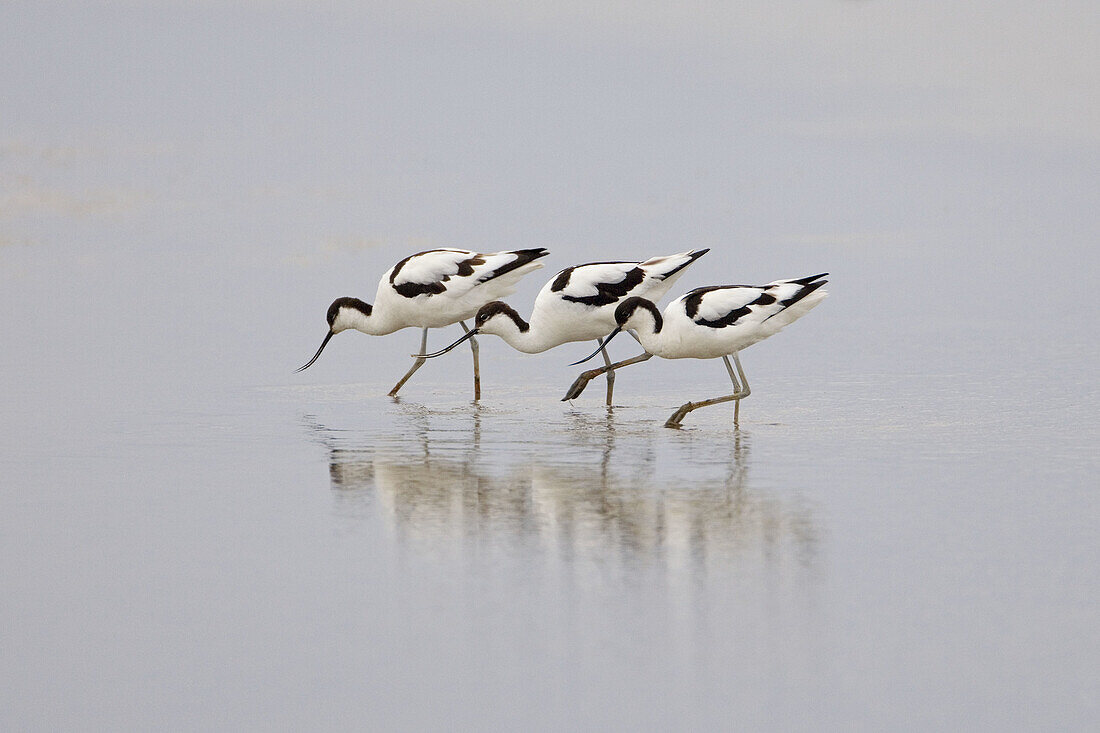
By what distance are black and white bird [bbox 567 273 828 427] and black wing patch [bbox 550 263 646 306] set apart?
2.74 feet

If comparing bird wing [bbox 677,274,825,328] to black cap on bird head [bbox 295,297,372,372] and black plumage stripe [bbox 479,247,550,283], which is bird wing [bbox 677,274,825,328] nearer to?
black plumage stripe [bbox 479,247,550,283]

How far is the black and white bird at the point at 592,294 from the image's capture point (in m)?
13.4

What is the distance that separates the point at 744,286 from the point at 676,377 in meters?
3.80

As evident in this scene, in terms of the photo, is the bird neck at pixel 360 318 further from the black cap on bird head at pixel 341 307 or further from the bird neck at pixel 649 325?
the bird neck at pixel 649 325

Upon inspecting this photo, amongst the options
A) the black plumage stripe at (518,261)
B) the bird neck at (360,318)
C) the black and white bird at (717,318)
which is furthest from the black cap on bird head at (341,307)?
the black and white bird at (717,318)

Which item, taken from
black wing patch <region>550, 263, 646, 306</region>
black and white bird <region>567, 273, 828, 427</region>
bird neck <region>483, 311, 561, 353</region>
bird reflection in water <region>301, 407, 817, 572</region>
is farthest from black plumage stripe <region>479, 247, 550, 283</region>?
bird reflection in water <region>301, 407, 817, 572</region>

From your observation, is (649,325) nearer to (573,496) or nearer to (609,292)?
(609,292)

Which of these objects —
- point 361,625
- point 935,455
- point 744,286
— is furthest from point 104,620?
point 744,286

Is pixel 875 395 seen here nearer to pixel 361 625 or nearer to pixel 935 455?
pixel 935 455

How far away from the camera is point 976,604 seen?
21.1ft

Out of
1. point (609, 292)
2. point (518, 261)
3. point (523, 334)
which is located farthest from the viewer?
point (518, 261)

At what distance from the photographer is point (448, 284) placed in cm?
1462

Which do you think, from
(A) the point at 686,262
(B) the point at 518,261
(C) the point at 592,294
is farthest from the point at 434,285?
(A) the point at 686,262

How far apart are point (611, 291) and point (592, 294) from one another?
18 centimetres
